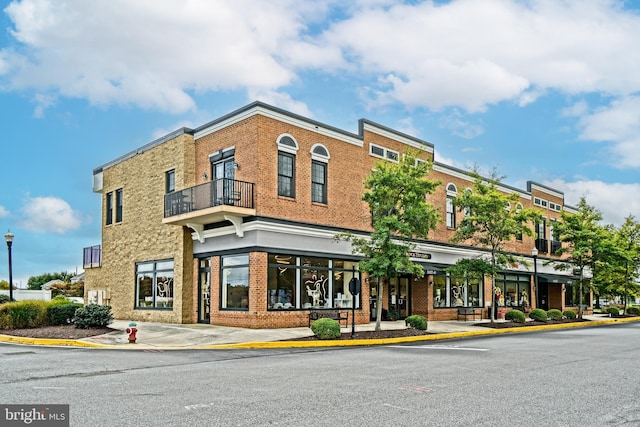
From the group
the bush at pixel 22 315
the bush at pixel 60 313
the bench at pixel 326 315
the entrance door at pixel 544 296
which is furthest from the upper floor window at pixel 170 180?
the entrance door at pixel 544 296

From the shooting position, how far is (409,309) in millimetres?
32250

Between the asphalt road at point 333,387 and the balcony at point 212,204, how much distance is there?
765 cm

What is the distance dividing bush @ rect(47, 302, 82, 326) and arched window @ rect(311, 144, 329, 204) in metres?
10.5

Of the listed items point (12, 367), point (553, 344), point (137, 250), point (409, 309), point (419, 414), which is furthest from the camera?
point (409, 309)

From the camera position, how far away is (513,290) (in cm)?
4000

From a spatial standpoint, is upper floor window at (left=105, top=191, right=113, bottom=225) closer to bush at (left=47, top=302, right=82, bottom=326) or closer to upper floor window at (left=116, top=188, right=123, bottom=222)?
upper floor window at (left=116, top=188, right=123, bottom=222)

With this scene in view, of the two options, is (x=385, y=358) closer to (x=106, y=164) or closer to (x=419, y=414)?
(x=419, y=414)

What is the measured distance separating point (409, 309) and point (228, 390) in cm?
2342

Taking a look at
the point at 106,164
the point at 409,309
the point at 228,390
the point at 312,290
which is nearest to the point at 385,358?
the point at 228,390

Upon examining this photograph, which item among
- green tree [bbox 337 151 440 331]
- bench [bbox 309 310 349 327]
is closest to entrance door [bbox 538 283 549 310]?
bench [bbox 309 310 349 327]

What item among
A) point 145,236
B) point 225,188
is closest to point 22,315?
point 145,236

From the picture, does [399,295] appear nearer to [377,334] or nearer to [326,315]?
[326,315]

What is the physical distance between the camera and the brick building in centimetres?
2347

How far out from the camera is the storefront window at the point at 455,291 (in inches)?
1293
